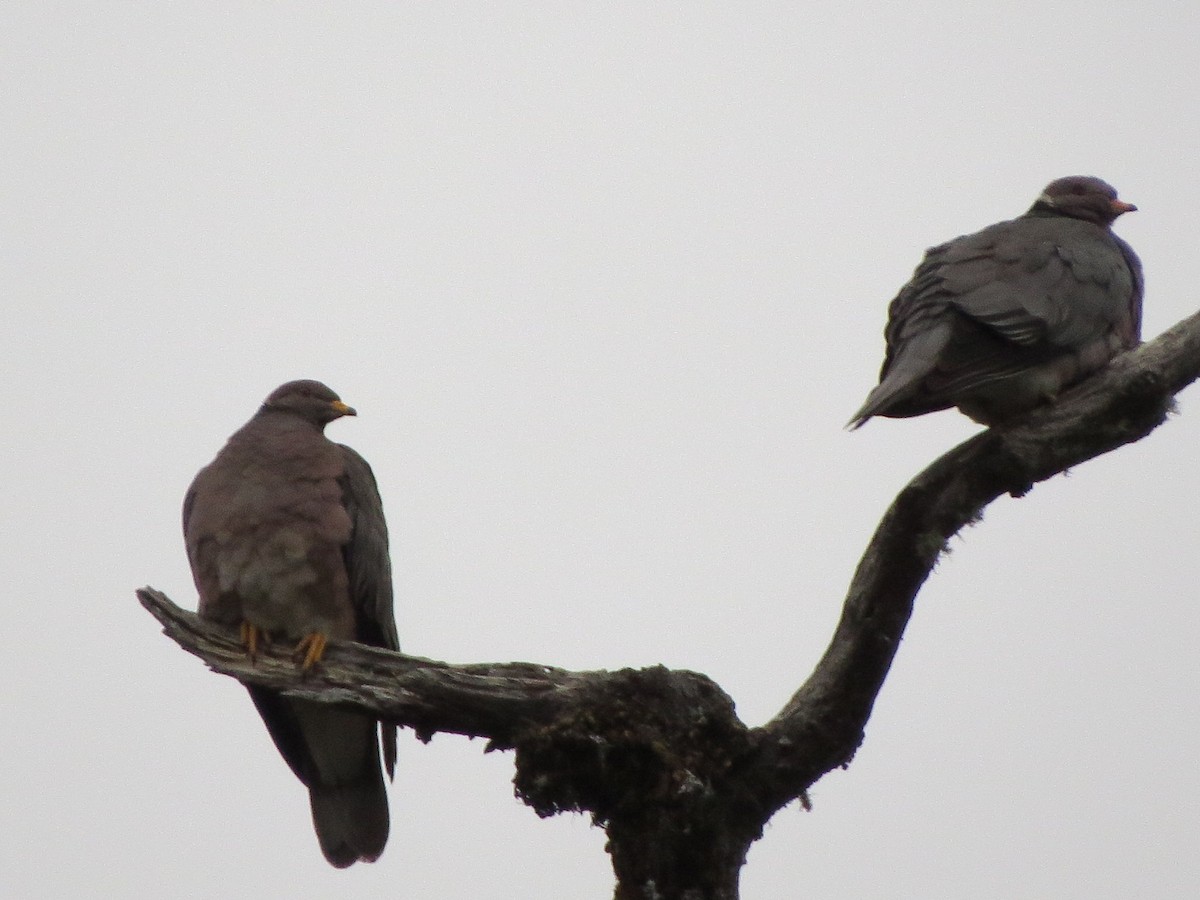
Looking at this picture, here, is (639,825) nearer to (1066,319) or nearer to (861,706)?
(861,706)

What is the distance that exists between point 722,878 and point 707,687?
567 mm

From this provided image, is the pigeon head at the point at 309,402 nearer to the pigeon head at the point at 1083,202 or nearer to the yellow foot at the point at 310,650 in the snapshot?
the yellow foot at the point at 310,650

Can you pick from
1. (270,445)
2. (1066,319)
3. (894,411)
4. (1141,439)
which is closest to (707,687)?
(894,411)

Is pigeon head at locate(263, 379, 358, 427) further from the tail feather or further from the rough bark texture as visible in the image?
the rough bark texture

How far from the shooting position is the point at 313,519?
574cm

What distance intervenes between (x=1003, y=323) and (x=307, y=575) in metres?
2.75

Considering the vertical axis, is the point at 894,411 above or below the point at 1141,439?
above

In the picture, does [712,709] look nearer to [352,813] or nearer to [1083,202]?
[352,813]

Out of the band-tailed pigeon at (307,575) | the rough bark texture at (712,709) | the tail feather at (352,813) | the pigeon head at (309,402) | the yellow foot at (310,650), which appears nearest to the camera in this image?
the rough bark texture at (712,709)

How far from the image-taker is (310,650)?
5168 mm

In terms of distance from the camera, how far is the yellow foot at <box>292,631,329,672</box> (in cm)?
503

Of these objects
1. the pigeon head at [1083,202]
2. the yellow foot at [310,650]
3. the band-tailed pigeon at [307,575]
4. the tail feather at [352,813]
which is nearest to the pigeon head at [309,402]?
the band-tailed pigeon at [307,575]

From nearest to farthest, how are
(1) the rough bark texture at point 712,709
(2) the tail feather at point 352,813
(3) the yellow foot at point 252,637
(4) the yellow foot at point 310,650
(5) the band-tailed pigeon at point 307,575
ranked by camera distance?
1. (1) the rough bark texture at point 712,709
2. (4) the yellow foot at point 310,650
3. (3) the yellow foot at point 252,637
4. (5) the band-tailed pigeon at point 307,575
5. (2) the tail feather at point 352,813

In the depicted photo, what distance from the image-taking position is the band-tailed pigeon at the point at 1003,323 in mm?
5082
